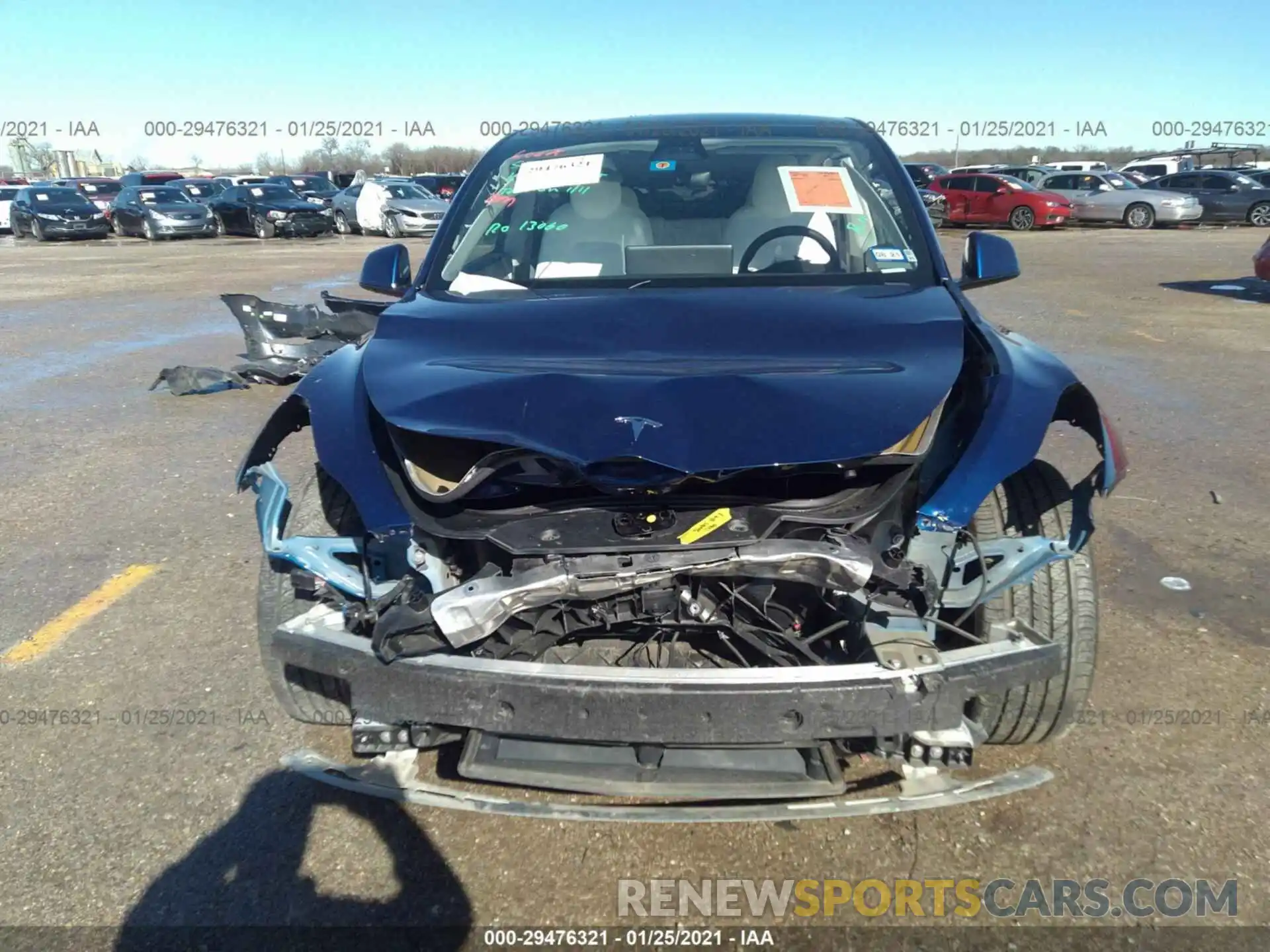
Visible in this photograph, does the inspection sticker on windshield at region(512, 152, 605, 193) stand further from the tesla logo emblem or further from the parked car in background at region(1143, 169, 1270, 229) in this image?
the parked car in background at region(1143, 169, 1270, 229)

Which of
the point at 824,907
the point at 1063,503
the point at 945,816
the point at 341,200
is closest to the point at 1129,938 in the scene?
the point at 945,816

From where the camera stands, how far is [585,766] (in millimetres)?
2225

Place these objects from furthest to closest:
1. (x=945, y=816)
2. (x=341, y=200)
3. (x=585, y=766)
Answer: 1. (x=341, y=200)
2. (x=945, y=816)
3. (x=585, y=766)

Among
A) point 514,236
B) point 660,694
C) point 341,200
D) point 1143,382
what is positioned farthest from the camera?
point 341,200

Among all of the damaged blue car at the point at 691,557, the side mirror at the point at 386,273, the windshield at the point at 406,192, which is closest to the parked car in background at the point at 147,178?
the windshield at the point at 406,192

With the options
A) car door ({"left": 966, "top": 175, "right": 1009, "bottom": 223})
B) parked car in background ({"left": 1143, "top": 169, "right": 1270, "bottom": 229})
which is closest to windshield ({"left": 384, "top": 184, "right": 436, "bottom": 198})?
car door ({"left": 966, "top": 175, "right": 1009, "bottom": 223})

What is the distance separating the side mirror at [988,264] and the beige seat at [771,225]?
490 mm

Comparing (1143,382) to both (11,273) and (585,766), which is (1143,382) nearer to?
(585,766)

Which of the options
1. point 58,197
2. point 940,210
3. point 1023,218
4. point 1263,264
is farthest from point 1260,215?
point 58,197

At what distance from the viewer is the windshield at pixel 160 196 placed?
24188 mm

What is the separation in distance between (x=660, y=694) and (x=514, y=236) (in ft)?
6.98

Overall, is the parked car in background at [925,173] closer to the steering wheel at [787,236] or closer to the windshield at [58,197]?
the windshield at [58,197]

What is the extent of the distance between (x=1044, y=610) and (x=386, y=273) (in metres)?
2.53

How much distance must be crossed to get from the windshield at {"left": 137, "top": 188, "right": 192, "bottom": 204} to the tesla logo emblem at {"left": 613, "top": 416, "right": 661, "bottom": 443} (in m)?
26.2
